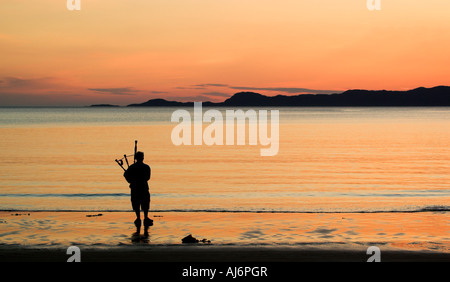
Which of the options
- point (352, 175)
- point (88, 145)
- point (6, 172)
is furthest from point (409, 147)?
point (6, 172)

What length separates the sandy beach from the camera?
10281mm

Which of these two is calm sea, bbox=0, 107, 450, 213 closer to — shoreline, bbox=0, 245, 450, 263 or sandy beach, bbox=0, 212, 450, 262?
sandy beach, bbox=0, 212, 450, 262

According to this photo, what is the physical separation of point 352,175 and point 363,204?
10.0 meters

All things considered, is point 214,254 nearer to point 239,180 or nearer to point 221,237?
point 221,237

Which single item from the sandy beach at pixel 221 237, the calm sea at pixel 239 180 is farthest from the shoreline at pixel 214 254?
the calm sea at pixel 239 180

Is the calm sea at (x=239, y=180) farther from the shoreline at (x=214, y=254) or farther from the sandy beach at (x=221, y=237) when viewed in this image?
the shoreline at (x=214, y=254)

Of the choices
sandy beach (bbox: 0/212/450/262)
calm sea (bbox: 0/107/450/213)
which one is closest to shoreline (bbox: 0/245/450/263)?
sandy beach (bbox: 0/212/450/262)

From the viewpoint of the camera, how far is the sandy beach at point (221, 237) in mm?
10281

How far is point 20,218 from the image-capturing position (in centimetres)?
1550
